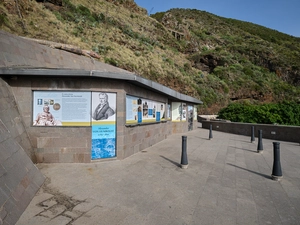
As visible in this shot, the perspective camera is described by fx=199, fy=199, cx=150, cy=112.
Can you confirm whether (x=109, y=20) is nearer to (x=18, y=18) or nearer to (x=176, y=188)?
(x=18, y=18)

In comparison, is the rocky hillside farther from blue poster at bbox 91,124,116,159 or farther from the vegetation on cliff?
blue poster at bbox 91,124,116,159

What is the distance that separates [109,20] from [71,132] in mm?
32741

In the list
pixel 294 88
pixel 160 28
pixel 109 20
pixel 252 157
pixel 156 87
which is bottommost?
pixel 252 157

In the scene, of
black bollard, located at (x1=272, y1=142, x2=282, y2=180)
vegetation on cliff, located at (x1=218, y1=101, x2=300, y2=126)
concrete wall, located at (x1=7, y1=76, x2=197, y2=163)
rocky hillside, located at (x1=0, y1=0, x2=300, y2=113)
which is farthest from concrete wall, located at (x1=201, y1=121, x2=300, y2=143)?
rocky hillside, located at (x1=0, y1=0, x2=300, y2=113)

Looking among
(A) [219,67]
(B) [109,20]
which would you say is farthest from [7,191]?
(A) [219,67]

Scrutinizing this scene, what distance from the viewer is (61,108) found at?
6.53 m

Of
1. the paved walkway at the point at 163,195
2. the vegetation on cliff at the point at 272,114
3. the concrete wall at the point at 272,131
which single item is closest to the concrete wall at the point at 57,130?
the paved walkway at the point at 163,195

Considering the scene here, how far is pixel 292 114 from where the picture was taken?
58.7 ft

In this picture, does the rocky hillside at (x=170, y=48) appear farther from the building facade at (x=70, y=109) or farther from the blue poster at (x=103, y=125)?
the blue poster at (x=103, y=125)

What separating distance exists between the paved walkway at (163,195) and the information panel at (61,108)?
4.58 ft

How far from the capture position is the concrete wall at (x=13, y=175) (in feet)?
10.5

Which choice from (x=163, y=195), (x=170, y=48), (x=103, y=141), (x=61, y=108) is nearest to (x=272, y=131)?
(x=103, y=141)

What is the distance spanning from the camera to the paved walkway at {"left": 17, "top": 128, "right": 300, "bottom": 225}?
11.2 feet

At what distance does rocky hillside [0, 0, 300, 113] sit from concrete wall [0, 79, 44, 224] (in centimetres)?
1439
